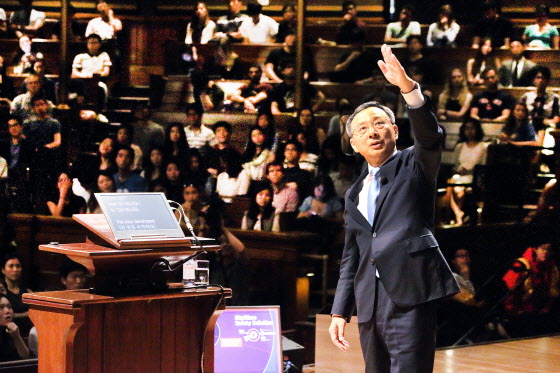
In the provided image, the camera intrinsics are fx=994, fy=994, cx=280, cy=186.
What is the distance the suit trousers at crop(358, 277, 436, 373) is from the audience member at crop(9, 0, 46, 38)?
9199mm

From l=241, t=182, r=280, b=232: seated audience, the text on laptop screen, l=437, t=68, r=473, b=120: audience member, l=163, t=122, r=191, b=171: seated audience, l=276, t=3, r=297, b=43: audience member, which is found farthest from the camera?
l=276, t=3, r=297, b=43: audience member

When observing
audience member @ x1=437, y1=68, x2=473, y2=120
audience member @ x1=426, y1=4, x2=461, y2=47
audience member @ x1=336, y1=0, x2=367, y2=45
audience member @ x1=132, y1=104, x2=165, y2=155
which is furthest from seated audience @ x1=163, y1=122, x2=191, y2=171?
audience member @ x1=426, y1=4, x2=461, y2=47

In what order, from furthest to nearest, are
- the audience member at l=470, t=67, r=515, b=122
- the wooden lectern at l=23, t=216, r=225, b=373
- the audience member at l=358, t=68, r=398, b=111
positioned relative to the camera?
the audience member at l=358, t=68, r=398, b=111
the audience member at l=470, t=67, r=515, b=122
the wooden lectern at l=23, t=216, r=225, b=373

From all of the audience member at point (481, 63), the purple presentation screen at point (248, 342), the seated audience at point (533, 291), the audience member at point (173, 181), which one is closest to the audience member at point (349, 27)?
the audience member at point (481, 63)

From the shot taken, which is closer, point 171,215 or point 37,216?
point 171,215

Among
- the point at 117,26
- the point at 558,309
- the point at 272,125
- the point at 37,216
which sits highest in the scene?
the point at 117,26

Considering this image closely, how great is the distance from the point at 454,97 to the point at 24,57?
4.40 meters

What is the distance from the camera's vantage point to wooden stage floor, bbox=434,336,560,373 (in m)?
5.29

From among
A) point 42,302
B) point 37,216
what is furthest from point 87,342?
point 37,216

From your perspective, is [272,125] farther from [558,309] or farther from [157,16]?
[157,16]

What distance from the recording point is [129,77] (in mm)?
12570

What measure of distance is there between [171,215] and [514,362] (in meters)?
2.81

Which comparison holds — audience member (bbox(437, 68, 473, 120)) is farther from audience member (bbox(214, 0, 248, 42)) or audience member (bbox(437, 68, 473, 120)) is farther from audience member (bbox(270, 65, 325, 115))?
audience member (bbox(214, 0, 248, 42))

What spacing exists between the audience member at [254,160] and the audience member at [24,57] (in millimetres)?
2928
